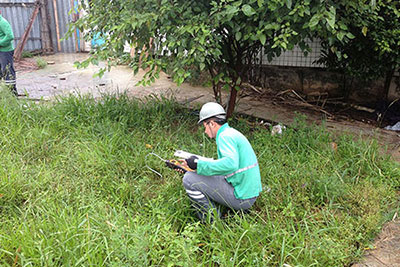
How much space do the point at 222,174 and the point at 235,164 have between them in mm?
190

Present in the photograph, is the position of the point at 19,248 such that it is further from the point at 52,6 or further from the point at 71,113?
the point at 52,6

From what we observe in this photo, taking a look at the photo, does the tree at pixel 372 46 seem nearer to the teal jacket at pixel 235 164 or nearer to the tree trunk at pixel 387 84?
the tree trunk at pixel 387 84

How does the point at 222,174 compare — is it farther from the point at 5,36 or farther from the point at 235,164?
A: the point at 5,36

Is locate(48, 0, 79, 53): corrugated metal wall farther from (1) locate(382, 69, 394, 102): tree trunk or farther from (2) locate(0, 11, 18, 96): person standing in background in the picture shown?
(1) locate(382, 69, 394, 102): tree trunk

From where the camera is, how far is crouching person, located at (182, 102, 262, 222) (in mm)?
2918

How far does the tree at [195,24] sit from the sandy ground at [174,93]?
4.52 ft

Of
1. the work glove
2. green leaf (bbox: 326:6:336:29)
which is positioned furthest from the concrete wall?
→ the work glove

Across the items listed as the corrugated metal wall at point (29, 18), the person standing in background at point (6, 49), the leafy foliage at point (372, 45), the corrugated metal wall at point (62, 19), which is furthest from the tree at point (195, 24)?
the corrugated metal wall at point (62, 19)

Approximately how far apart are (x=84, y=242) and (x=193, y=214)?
1.08 m

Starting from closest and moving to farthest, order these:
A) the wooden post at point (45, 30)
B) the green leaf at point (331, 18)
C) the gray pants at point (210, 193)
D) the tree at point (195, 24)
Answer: the gray pants at point (210, 193), the green leaf at point (331, 18), the tree at point (195, 24), the wooden post at point (45, 30)

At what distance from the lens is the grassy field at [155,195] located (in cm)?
271

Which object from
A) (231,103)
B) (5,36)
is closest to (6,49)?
(5,36)

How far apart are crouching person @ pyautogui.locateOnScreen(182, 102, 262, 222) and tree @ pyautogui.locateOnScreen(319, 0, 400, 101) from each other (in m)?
2.64

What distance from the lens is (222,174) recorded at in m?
3.01
